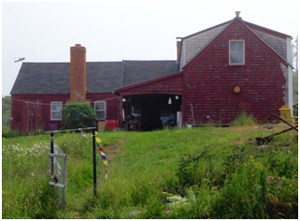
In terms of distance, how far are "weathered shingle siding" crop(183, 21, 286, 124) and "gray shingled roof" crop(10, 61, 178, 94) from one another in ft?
28.5

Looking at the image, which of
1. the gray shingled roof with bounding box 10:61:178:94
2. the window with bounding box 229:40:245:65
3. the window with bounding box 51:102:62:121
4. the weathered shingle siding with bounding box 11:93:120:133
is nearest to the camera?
the window with bounding box 229:40:245:65

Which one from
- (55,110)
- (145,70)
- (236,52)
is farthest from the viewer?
(145,70)

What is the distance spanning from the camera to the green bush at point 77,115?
20531mm

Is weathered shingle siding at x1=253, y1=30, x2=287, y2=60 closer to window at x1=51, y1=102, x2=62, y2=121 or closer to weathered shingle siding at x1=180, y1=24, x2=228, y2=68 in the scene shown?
weathered shingle siding at x1=180, y1=24, x2=228, y2=68

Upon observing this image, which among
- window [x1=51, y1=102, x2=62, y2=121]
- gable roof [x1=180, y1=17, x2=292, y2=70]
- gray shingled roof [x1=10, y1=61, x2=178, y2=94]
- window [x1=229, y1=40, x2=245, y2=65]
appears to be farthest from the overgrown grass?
gray shingled roof [x1=10, y1=61, x2=178, y2=94]

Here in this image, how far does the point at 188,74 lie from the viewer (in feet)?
57.1

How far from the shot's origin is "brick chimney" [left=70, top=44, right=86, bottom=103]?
74.1 feet

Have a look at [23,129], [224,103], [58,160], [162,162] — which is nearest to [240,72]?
[224,103]

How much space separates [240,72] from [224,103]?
1792mm

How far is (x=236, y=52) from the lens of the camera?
1747 cm

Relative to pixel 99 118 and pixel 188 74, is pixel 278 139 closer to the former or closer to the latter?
pixel 188 74

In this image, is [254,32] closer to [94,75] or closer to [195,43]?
[195,43]

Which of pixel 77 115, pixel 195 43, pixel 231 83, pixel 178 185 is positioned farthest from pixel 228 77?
pixel 178 185

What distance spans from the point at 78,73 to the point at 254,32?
11.5 metres
